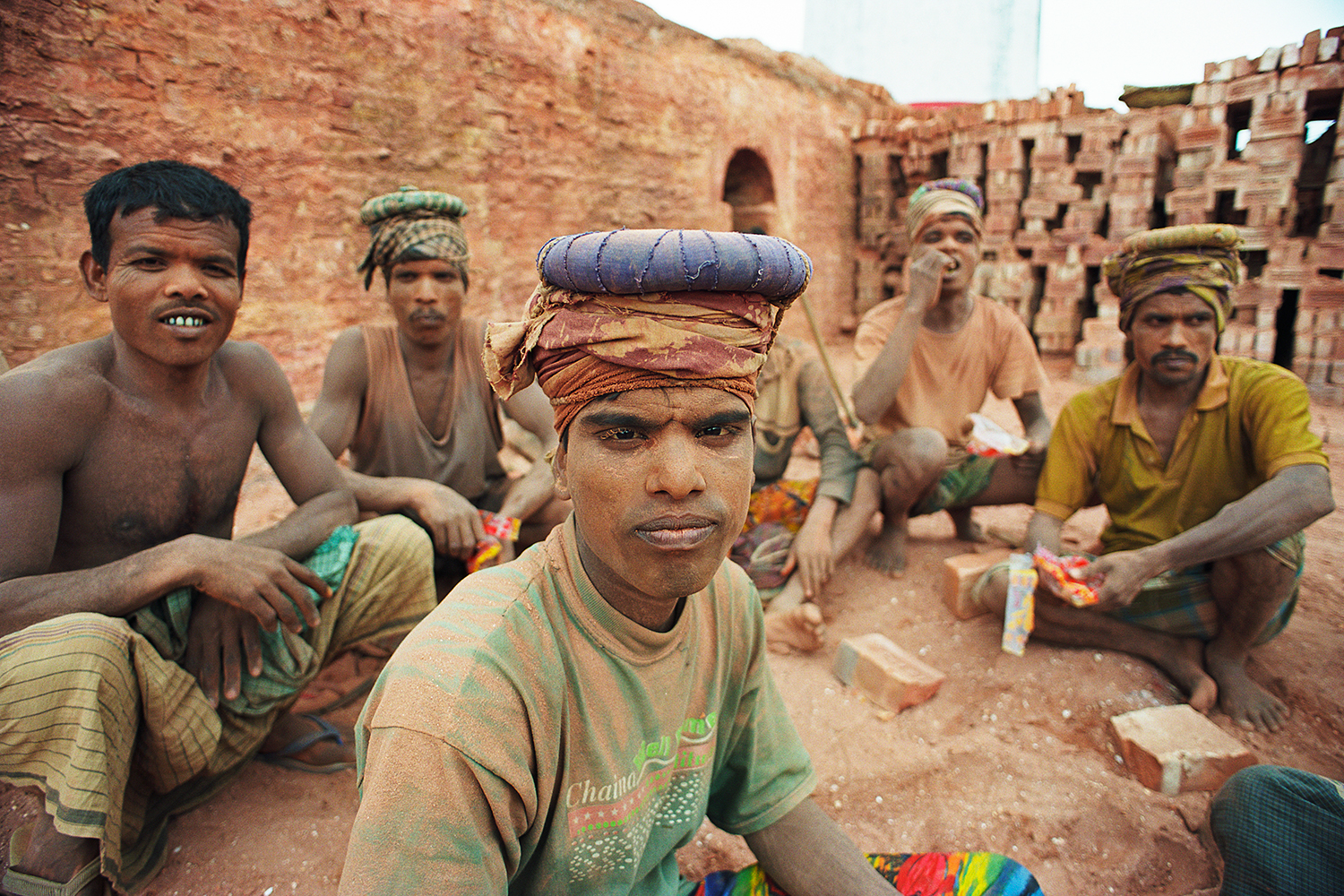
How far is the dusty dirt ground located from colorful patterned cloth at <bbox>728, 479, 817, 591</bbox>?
374 millimetres

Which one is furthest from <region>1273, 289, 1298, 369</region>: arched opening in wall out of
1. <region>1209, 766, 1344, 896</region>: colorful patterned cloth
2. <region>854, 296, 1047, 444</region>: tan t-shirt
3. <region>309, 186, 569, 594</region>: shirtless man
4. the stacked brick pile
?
<region>309, 186, 569, 594</region>: shirtless man

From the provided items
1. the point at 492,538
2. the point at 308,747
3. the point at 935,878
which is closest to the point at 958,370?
the point at 492,538

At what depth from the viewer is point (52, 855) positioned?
66.9 inches

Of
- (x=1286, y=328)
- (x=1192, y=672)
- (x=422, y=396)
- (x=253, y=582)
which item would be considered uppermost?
(x=422, y=396)

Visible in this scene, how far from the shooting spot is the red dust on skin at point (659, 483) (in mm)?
1213

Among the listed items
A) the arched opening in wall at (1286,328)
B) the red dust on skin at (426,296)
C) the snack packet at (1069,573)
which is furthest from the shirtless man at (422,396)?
the arched opening in wall at (1286,328)

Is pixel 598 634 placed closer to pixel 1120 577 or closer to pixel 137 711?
pixel 137 711

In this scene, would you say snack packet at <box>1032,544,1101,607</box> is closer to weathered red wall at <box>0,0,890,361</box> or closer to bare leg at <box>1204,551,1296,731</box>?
bare leg at <box>1204,551,1296,731</box>

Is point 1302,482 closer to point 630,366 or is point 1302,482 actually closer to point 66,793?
point 630,366

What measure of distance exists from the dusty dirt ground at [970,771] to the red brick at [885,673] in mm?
54

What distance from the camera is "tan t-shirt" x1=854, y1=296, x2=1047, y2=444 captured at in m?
4.11

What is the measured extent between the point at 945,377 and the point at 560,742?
11.6 feet

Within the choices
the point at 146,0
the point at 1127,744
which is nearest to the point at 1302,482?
the point at 1127,744

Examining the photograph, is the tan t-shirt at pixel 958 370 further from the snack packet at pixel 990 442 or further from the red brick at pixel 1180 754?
the red brick at pixel 1180 754
